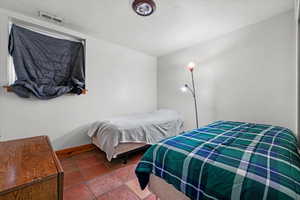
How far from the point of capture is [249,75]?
2.20 m

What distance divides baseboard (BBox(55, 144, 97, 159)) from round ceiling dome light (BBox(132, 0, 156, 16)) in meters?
2.62

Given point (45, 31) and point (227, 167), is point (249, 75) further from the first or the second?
point (45, 31)

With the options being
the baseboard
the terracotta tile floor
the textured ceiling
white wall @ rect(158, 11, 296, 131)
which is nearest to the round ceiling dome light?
the textured ceiling

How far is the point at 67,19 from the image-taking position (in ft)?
6.88

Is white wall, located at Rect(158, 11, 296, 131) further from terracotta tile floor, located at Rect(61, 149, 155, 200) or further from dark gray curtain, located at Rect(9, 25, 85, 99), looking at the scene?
dark gray curtain, located at Rect(9, 25, 85, 99)

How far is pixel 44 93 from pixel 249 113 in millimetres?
3497

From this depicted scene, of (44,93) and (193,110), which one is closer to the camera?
(44,93)

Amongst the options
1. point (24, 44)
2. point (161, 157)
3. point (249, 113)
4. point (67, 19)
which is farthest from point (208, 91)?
point (24, 44)

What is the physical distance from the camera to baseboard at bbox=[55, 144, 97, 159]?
230cm

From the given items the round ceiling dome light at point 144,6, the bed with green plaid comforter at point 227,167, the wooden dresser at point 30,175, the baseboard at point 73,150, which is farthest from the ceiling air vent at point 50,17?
the bed with green plaid comforter at point 227,167

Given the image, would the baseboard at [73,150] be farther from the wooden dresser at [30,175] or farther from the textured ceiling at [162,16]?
the textured ceiling at [162,16]

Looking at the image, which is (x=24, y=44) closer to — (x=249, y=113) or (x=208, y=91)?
(x=208, y=91)

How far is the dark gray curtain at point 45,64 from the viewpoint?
1.92 metres

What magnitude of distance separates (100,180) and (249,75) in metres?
2.87
